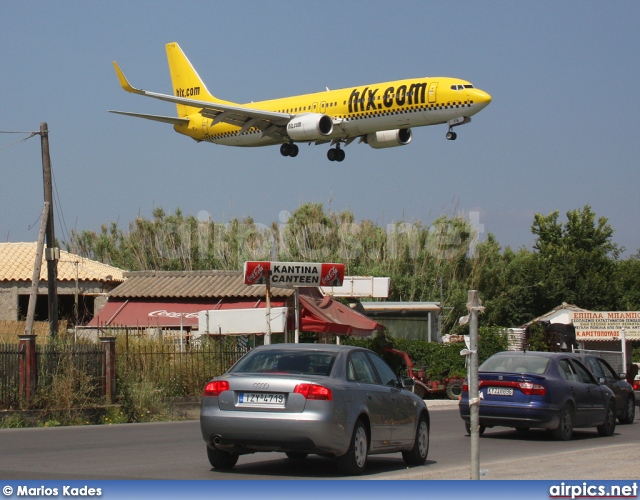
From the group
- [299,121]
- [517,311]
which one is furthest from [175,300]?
[517,311]

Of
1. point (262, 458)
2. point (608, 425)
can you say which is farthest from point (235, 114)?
point (262, 458)

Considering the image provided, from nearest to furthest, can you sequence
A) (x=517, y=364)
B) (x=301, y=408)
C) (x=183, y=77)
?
(x=301, y=408), (x=517, y=364), (x=183, y=77)

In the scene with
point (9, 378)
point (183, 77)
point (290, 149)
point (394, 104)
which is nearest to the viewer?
point (9, 378)

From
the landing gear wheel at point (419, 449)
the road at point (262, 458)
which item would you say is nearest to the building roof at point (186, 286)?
the road at point (262, 458)

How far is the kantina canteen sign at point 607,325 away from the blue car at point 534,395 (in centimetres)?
2122

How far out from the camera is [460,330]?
6122 cm

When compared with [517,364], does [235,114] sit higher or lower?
higher

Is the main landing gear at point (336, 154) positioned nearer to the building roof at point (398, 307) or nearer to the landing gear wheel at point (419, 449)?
the building roof at point (398, 307)

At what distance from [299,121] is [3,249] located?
16.5 m

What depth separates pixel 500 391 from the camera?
1673 centimetres

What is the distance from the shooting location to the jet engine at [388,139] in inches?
1693

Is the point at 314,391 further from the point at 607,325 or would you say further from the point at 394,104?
the point at 607,325

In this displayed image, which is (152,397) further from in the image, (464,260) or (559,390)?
(464,260)

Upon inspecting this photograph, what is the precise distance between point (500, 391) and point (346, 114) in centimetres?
2625
